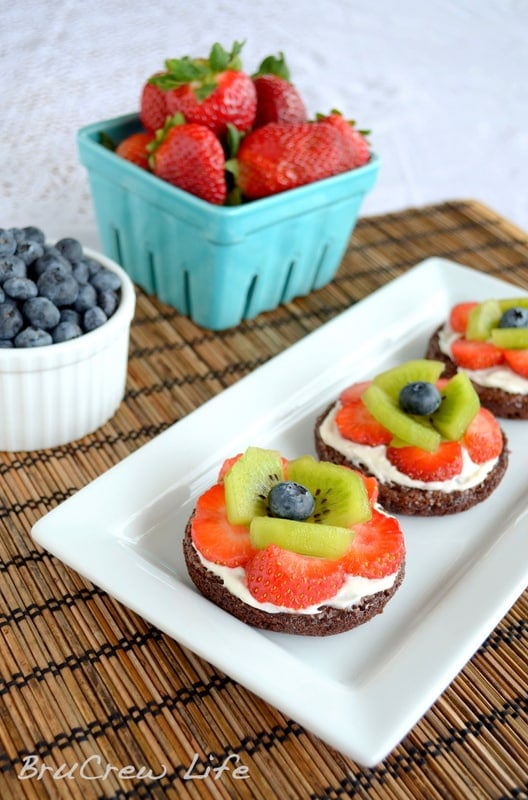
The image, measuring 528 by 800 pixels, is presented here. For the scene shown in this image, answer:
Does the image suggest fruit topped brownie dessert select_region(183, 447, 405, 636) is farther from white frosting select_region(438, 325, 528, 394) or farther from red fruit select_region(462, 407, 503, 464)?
white frosting select_region(438, 325, 528, 394)

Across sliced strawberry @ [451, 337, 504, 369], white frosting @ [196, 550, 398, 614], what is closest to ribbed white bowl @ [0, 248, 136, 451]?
white frosting @ [196, 550, 398, 614]

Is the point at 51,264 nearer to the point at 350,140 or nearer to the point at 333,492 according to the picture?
the point at 333,492

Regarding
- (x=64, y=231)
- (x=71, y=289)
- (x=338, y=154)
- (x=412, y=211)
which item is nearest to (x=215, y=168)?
(x=338, y=154)

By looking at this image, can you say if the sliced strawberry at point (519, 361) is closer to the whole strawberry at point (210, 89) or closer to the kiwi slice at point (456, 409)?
the kiwi slice at point (456, 409)

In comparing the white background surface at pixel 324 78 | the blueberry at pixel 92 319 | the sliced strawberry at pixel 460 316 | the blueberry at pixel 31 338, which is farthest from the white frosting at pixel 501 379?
the white background surface at pixel 324 78

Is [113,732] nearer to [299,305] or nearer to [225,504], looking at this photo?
[225,504]

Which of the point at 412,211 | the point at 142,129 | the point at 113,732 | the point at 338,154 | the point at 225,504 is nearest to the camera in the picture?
the point at 113,732

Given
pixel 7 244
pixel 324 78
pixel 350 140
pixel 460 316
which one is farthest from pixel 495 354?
pixel 324 78
